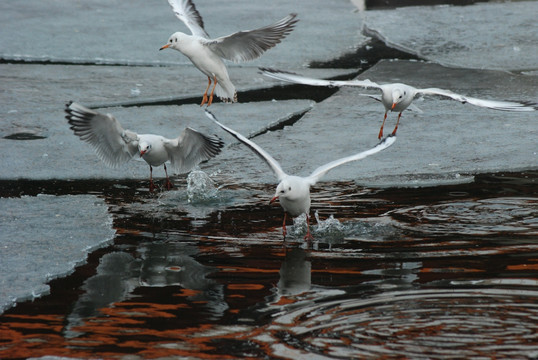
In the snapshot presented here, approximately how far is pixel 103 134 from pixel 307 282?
304 centimetres

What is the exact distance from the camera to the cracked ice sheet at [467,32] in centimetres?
1052

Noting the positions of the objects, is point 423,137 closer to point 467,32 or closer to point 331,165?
point 331,165

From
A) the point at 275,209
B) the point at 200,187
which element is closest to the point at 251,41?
the point at 200,187

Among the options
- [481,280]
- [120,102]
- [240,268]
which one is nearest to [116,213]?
[240,268]

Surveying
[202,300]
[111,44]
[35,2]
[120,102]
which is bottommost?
[202,300]

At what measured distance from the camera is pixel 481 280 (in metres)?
4.44

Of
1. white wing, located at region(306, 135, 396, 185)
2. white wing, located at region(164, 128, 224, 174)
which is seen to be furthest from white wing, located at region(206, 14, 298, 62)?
white wing, located at region(306, 135, 396, 185)

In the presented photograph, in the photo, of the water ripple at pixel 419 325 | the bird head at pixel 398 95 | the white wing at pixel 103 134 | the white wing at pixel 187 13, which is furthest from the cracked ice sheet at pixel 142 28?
the water ripple at pixel 419 325

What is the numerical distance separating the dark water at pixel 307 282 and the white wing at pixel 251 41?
1771 mm

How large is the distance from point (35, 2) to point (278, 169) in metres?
8.80

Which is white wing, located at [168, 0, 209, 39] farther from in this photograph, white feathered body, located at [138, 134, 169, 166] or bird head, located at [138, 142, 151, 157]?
bird head, located at [138, 142, 151, 157]

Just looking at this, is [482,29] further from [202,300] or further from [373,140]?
[202,300]

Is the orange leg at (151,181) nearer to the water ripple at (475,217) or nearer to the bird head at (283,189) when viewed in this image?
the bird head at (283,189)

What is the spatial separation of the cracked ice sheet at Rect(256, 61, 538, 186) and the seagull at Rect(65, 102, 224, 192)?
0.70 meters
